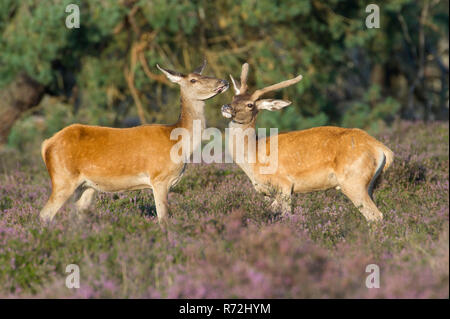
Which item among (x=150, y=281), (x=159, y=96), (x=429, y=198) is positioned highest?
(x=150, y=281)

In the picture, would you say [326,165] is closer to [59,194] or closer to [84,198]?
[84,198]

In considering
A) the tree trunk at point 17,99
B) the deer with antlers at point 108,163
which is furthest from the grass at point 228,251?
the tree trunk at point 17,99

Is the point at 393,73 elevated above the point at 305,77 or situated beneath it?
situated beneath

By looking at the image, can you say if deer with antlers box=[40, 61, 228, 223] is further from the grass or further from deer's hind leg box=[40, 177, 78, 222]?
the grass

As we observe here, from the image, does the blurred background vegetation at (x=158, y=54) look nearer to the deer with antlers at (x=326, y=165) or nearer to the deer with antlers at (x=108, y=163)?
the deer with antlers at (x=326, y=165)

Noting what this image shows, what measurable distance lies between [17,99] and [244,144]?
1060 cm

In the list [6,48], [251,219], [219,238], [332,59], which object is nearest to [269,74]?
[332,59]

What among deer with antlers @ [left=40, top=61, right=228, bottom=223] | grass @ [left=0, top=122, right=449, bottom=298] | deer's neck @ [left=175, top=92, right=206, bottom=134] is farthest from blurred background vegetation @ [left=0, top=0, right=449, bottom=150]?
deer with antlers @ [left=40, top=61, right=228, bottom=223]

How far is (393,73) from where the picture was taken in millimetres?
25125

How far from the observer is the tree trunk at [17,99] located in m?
16.4

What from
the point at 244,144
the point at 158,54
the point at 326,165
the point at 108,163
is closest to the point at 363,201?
the point at 326,165
